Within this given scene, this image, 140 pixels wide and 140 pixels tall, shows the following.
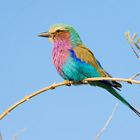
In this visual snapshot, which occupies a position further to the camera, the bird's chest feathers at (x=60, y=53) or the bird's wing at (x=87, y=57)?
the bird's wing at (x=87, y=57)

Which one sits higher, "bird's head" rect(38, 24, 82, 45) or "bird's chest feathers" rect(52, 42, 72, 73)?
"bird's head" rect(38, 24, 82, 45)

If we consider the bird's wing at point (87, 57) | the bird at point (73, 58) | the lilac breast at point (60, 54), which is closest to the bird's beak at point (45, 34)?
the bird at point (73, 58)

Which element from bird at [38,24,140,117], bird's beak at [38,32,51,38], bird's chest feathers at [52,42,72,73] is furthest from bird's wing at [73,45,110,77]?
bird's beak at [38,32,51,38]

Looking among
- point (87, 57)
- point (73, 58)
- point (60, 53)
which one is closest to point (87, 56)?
point (87, 57)

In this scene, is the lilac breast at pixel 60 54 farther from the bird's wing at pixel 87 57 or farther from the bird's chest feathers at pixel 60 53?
the bird's wing at pixel 87 57

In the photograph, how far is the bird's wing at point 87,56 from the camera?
529 cm

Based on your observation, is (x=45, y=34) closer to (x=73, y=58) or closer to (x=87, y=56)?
(x=73, y=58)

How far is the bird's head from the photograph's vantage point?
5234mm

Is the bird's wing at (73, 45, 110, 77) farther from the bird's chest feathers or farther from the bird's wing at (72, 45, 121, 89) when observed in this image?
the bird's chest feathers

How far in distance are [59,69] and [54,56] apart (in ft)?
0.54

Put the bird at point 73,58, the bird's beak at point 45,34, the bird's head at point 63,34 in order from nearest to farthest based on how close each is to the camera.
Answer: the bird's beak at point 45,34
the bird at point 73,58
the bird's head at point 63,34

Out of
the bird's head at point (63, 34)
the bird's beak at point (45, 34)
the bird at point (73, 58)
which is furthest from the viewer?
the bird's head at point (63, 34)

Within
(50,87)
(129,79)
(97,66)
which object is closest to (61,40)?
(97,66)

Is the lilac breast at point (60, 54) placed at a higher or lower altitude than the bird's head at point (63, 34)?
lower
